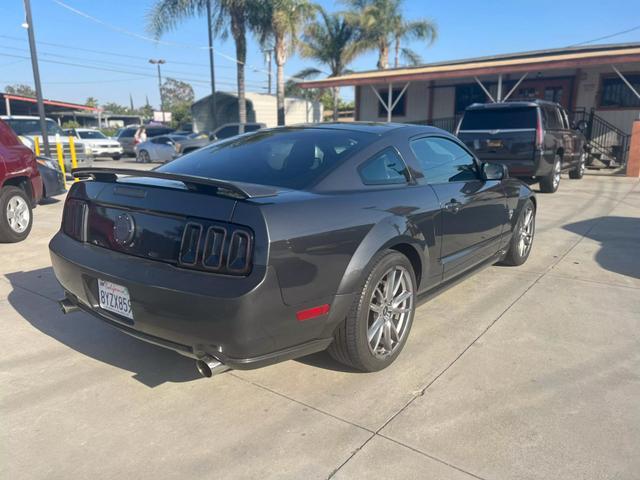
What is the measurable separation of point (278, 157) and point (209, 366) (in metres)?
1.49

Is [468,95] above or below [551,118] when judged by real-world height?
above

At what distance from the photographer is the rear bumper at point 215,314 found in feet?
7.87

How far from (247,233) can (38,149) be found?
14994 millimetres

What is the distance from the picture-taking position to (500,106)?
404 inches

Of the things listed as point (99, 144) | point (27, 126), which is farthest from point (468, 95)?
point (27, 126)

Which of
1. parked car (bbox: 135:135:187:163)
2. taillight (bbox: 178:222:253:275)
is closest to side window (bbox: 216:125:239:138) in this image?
parked car (bbox: 135:135:187:163)

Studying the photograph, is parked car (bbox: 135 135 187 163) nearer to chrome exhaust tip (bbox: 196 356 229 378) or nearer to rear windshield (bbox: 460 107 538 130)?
rear windshield (bbox: 460 107 538 130)

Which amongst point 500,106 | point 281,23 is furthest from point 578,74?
point 281,23

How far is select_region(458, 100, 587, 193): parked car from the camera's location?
998 cm

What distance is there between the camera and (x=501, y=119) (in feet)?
33.6

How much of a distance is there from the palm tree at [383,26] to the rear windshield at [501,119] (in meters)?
20.5

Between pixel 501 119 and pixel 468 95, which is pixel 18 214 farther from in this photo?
pixel 468 95

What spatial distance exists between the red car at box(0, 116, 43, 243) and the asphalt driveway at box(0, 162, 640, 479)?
2.41 metres

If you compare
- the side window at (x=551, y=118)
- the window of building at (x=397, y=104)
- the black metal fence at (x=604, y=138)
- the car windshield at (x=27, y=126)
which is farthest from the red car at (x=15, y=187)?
the window of building at (x=397, y=104)
